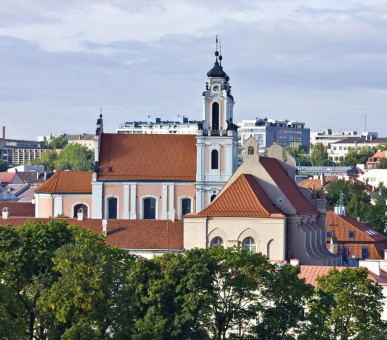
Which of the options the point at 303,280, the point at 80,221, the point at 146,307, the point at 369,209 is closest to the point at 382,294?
the point at 303,280

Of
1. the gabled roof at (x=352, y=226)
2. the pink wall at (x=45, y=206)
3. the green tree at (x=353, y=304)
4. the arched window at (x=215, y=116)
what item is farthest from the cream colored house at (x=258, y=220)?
the green tree at (x=353, y=304)

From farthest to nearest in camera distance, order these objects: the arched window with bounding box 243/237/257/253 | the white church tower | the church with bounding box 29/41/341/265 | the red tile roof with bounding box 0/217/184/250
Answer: the white church tower, the church with bounding box 29/41/341/265, the red tile roof with bounding box 0/217/184/250, the arched window with bounding box 243/237/257/253

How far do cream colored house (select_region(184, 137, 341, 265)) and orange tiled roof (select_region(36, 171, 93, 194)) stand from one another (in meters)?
20.7

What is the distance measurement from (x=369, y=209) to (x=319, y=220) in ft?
140

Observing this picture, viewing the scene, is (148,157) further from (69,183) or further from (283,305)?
(283,305)

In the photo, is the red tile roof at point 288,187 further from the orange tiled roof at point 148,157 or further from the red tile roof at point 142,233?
the orange tiled roof at point 148,157

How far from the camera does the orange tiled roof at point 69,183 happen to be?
113 metres

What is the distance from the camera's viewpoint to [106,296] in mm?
65188

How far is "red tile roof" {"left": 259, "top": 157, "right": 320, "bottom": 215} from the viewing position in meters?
95.3

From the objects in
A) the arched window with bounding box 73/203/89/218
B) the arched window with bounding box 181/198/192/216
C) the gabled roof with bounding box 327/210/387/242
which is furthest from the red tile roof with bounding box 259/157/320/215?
the arched window with bounding box 73/203/89/218

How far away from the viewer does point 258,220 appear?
298 feet

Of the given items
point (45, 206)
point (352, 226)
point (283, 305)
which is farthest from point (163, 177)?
point (283, 305)

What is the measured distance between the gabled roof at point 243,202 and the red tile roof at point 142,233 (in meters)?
3.67

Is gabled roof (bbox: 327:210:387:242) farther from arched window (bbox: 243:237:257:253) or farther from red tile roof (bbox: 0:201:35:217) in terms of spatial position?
red tile roof (bbox: 0:201:35:217)
